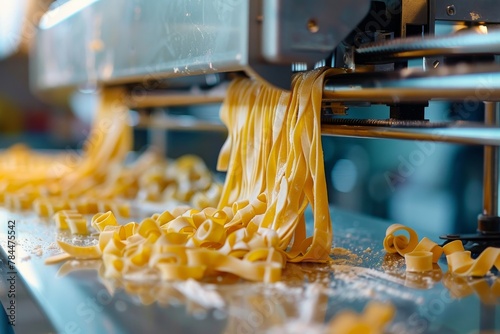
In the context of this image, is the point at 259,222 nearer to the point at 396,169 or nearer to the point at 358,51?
the point at 358,51

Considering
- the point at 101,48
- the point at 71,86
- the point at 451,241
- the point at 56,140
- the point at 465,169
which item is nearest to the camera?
the point at 451,241

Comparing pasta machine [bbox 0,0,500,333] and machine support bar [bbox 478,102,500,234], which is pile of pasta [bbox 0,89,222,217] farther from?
machine support bar [bbox 478,102,500,234]

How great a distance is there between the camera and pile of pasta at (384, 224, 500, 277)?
3.07 feet

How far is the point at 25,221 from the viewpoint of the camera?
4.63 ft

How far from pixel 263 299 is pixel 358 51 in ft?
1.47

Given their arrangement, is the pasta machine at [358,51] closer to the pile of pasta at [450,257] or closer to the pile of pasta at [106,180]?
the pile of pasta at [450,257]

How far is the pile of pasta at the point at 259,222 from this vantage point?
2.99 feet

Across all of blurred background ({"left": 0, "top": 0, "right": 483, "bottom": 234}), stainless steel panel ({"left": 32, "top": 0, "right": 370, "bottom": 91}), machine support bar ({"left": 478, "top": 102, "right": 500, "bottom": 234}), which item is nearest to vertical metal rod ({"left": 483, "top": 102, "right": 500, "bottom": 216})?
machine support bar ({"left": 478, "top": 102, "right": 500, "bottom": 234})

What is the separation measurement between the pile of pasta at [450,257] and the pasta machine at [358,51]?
99mm

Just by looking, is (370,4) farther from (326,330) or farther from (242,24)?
(326,330)

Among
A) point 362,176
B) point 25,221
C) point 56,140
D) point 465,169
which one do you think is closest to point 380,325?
point 25,221

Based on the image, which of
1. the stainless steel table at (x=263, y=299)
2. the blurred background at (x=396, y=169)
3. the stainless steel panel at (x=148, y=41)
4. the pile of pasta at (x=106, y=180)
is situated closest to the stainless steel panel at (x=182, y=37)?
the stainless steel panel at (x=148, y=41)

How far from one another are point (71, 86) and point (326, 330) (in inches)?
68.6

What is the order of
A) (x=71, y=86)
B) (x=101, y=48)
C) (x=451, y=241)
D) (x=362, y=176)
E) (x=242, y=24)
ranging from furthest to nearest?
1. (x=362, y=176)
2. (x=71, y=86)
3. (x=101, y=48)
4. (x=451, y=241)
5. (x=242, y=24)
